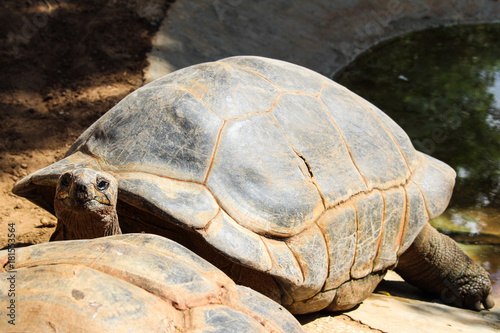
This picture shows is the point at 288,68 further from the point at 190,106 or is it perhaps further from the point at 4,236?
the point at 4,236

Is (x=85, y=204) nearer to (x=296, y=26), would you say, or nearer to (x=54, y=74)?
(x=54, y=74)

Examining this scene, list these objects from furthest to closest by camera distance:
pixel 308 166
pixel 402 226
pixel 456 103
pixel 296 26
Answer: pixel 296 26 < pixel 456 103 < pixel 402 226 < pixel 308 166

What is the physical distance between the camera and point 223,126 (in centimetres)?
277

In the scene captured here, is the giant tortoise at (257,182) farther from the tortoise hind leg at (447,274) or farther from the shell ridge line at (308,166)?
the tortoise hind leg at (447,274)

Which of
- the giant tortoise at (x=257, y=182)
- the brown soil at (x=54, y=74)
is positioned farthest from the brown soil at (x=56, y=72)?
the giant tortoise at (x=257, y=182)

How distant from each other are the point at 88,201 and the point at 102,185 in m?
0.10

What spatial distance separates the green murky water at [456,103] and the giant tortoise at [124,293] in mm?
2955

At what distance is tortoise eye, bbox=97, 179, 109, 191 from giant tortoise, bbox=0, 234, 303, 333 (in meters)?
0.30

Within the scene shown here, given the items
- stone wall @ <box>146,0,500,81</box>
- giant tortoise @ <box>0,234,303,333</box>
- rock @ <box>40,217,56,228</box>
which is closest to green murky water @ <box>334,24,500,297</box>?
stone wall @ <box>146,0,500,81</box>

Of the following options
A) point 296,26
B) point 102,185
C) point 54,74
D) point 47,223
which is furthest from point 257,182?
point 296,26

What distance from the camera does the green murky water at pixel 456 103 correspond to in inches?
199

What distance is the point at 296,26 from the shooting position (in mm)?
8234

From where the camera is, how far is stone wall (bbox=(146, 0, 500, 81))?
694cm

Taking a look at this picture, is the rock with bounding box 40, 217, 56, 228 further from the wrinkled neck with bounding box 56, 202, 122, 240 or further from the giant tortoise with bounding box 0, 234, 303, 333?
the giant tortoise with bounding box 0, 234, 303, 333
